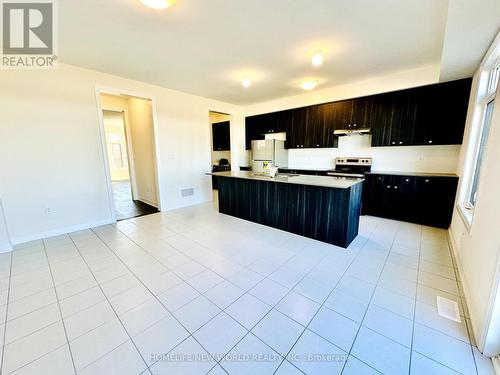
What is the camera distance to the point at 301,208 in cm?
312

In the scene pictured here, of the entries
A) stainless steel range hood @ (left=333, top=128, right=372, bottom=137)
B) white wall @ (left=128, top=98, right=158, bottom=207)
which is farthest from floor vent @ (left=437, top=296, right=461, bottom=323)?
white wall @ (left=128, top=98, right=158, bottom=207)

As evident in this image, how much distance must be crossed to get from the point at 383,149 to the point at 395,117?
0.65m

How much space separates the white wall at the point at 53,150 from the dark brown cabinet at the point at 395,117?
3518mm

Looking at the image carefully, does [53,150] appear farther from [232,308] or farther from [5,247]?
[232,308]

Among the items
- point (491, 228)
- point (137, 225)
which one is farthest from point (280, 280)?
point (137, 225)

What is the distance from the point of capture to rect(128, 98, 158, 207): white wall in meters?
4.69

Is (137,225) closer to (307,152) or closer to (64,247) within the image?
(64,247)

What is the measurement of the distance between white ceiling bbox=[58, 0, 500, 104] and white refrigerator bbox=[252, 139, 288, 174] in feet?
5.58

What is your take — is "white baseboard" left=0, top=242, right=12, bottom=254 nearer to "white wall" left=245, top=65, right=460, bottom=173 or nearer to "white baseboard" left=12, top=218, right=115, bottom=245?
A: "white baseboard" left=12, top=218, right=115, bottom=245

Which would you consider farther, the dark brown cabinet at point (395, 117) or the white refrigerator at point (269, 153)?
the white refrigerator at point (269, 153)

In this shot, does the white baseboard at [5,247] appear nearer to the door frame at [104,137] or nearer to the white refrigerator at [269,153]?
the door frame at [104,137]

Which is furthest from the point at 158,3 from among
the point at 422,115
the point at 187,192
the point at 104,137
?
the point at 422,115

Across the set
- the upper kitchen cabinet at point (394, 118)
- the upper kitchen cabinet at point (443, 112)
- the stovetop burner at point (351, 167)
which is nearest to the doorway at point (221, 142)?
the stovetop burner at point (351, 167)

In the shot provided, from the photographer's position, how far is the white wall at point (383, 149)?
356 centimetres
